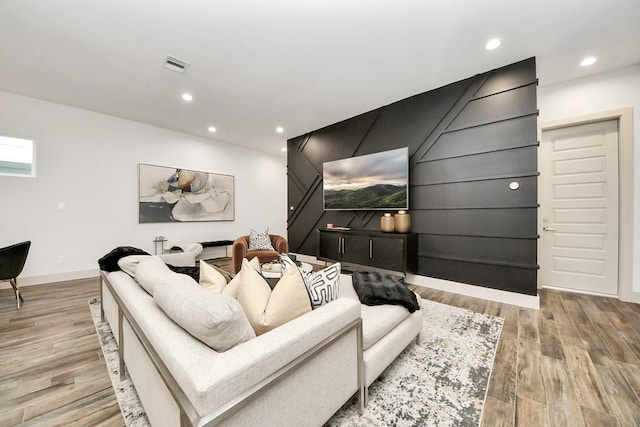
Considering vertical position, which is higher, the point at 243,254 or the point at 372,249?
the point at 372,249

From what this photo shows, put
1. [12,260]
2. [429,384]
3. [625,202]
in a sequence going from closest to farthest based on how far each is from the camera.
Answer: [429,384] → [12,260] → [625,202]

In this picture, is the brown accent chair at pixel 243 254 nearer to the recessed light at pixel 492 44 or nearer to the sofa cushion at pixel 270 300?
the sofa cushion at pixel 270 300

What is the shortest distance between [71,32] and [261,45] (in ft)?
5.77

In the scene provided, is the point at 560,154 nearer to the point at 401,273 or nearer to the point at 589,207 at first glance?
the point at 589,207

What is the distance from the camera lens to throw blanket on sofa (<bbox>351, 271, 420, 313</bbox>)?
1.73 metres

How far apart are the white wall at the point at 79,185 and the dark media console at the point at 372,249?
306 centimetres

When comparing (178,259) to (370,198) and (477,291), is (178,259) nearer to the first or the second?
(370,198)

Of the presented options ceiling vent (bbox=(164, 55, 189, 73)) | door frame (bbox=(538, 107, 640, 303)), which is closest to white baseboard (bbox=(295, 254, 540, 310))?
door frame (bbox=(538, 107, 640, 303))

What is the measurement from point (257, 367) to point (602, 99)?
469cm

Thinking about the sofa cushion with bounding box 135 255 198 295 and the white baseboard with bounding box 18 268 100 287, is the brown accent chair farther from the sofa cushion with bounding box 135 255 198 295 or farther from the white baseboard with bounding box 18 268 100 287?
the white baseboard with bounding box 18 268 100 287

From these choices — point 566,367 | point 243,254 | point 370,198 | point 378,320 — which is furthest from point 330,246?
point 566,367

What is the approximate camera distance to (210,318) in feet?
2.68

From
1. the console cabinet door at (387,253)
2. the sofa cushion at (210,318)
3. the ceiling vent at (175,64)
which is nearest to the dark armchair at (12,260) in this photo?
the ceiling vent at (175,64)

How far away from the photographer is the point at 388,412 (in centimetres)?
130
